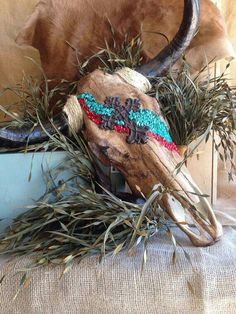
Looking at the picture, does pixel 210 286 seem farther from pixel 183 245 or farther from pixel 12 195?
pixel 12 195

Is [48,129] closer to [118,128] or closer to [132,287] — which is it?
[118,128]

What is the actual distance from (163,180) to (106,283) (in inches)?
6.8

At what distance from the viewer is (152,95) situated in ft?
2.56

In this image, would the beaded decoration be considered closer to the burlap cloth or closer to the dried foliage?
the dried foliage

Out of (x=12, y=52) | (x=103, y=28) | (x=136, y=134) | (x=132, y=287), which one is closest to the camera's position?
(x=132, y=287)

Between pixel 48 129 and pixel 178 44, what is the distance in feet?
0.87

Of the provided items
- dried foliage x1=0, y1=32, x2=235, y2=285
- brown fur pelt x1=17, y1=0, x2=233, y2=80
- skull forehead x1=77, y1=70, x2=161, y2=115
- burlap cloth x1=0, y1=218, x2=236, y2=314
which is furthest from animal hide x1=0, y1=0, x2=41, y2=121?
burlap cloth x1=0, y1=218, x2=236, y2=314

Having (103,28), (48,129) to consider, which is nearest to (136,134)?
(48,129)

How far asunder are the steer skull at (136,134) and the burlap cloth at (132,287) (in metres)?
0.07

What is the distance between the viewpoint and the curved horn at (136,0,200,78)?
2.45ft

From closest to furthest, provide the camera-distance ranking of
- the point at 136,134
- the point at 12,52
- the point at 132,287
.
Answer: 1. the point at 132,287
2. the point at 136,134
3. the point at 12,52

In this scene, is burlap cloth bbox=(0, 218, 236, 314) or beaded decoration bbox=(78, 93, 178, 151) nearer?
burlap cloth bbox=(0, 218, 236, 314)

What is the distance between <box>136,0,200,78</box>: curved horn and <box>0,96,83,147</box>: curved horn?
0.14 meters

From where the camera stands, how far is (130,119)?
70 centimetres
